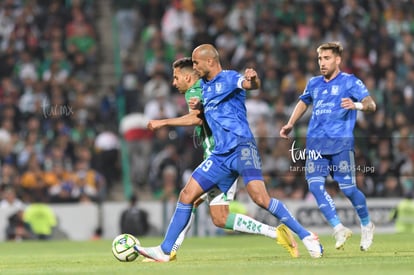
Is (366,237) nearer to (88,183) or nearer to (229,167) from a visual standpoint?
(229,167)

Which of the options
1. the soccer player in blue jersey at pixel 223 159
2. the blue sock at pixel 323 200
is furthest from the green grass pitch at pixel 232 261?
the blue sock at pixel 323 200

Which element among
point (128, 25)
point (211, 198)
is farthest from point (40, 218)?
point (211, 198)

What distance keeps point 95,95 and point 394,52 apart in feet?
22.3

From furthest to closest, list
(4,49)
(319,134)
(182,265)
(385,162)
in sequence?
(4,49), (385,162), (319,134), (182,265)

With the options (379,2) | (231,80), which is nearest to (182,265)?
(231,80)

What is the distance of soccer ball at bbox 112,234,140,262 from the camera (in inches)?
476

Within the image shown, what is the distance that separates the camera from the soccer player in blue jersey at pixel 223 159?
39.0ft

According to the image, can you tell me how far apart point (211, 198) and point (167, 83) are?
39.3ft

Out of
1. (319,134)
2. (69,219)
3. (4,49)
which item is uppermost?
(4,49)

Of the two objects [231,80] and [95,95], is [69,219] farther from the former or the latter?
[231,80]

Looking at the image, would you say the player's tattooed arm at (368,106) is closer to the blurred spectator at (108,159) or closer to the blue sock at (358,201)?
the blue sock at (358,201)

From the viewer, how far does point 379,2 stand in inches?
1067

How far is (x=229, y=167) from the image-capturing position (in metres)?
12.0

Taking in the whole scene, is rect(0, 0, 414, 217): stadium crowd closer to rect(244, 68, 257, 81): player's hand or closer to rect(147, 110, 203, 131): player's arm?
rect(147, 110, 203, 131): player's arm
